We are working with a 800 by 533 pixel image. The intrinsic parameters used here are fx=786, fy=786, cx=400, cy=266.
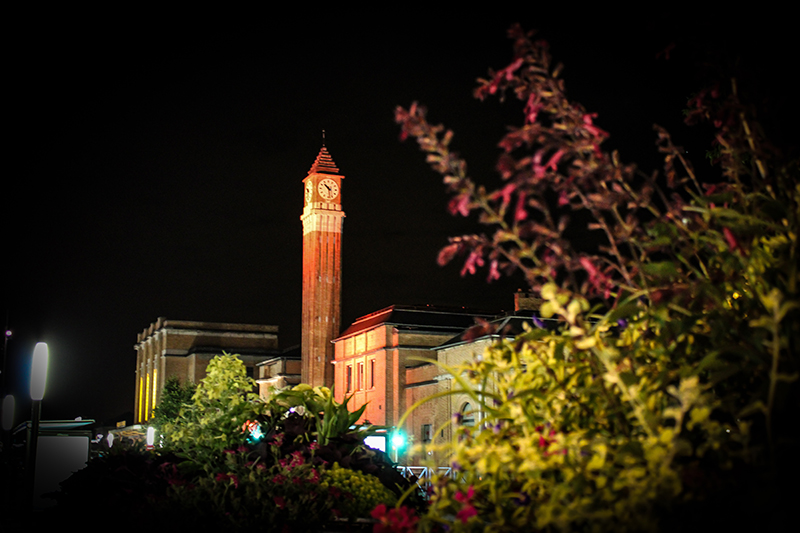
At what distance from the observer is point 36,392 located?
24.3 ft

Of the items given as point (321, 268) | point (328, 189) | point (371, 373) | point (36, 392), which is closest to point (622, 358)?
point (36, 392)

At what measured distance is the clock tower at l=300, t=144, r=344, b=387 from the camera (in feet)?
195

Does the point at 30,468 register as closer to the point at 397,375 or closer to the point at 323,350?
the point at 397,375

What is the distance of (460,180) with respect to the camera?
2.58 metres

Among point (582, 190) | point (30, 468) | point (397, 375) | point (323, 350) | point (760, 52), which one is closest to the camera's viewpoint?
point (582, 190)

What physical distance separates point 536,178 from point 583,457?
2.88 feet

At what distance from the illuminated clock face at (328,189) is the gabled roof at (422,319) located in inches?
491

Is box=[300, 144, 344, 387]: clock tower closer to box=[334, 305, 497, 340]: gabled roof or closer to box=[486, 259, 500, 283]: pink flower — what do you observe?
box=[334, 305, 497, 340]: gabled roof

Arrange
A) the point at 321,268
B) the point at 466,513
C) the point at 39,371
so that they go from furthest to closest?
the point at 321,268 → the point at 39,371 → the point at 466,513

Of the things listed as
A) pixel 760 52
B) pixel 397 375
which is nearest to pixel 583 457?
pixel 760 52

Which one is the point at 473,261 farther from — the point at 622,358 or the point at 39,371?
the point at 39,371

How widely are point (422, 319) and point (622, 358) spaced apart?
4814 centimetres

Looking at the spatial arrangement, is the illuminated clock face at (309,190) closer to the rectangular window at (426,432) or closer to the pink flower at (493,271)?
the rectangular window at (426,432)

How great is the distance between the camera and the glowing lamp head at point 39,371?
7410 mm
